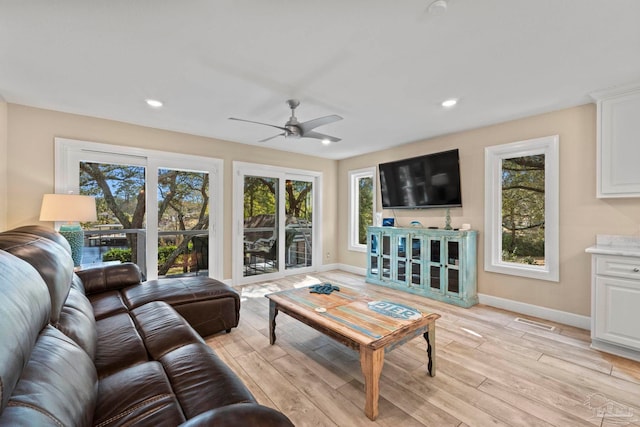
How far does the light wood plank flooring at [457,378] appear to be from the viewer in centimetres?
171

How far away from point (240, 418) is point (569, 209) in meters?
3.82

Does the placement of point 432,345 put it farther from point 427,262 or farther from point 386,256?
point 386,256

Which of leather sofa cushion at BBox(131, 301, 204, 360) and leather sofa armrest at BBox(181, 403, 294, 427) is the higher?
leather sofa armrest at BBox(181, 403, 294, 427)

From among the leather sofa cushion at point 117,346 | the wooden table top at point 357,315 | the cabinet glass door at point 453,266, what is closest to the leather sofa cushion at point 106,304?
the leather sofa cushion at point 117,346

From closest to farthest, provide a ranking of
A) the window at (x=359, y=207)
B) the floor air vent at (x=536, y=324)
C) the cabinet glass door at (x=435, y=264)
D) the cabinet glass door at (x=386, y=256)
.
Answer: the floor air vent at (x=536, y=324) → the cabinet glass door at (x=435, y=264) → the cabinet glass door at (x=386, y=256) → the window at (x=359, y=207)

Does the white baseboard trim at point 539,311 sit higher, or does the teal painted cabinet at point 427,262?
the teal painted cabinet at point 427,262

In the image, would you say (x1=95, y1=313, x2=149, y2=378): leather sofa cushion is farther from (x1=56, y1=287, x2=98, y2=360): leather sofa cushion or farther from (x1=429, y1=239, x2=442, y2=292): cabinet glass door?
(x1=429, y1=239, x2=442, y2=292): cabinet glass door

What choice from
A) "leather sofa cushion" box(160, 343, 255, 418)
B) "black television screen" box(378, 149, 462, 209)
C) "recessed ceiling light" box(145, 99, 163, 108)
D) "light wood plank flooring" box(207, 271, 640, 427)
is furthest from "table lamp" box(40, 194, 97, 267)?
"black television screen" box(378, 149, 462, 209)

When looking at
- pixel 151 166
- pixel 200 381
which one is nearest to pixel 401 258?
pixel 200 381

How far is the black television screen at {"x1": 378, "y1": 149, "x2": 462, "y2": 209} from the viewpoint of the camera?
13.1 feet

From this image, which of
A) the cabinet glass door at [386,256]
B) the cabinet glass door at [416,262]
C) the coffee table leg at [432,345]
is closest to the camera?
the coffee table leg at [432,345]

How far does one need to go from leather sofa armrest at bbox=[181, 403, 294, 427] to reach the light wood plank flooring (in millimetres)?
963

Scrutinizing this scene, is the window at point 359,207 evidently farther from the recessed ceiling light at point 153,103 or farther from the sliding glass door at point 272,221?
the recessed ceiling light at point 153,103

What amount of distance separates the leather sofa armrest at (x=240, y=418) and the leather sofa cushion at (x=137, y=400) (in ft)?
1.14
